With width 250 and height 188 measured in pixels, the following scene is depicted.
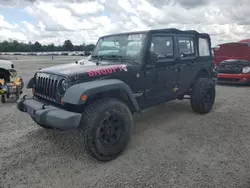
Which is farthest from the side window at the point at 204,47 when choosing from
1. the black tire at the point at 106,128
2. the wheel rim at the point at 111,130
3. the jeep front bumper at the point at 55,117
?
the jeep front bumper at the point at 55,117

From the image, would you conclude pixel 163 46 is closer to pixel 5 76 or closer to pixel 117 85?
pixel 117 85

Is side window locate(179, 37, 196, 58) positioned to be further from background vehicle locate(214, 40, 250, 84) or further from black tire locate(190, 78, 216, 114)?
background vehicle locate(214, 40, 250, 84)

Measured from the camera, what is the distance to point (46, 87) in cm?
355

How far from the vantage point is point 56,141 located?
3934 mm

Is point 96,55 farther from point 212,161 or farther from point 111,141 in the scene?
point 212,161

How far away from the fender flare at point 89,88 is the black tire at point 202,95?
2294mm

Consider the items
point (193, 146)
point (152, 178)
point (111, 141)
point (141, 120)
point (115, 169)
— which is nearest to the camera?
point (152, 178)

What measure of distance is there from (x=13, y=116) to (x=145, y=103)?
3268 millimetres

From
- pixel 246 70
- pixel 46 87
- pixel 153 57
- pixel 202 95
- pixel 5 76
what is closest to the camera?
pixel 46 87

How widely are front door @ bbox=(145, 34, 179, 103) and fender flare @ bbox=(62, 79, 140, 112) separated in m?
0.83

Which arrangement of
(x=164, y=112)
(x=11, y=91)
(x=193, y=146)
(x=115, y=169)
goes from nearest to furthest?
(x=115, y=169) < (x=193, y=146) < (x=164, y=112) < (x=11, y=91)

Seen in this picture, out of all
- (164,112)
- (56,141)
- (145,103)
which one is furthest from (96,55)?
(164,112)

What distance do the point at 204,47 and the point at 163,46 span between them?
1.74m

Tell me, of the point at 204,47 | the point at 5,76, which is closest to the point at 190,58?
the point at 204,47
